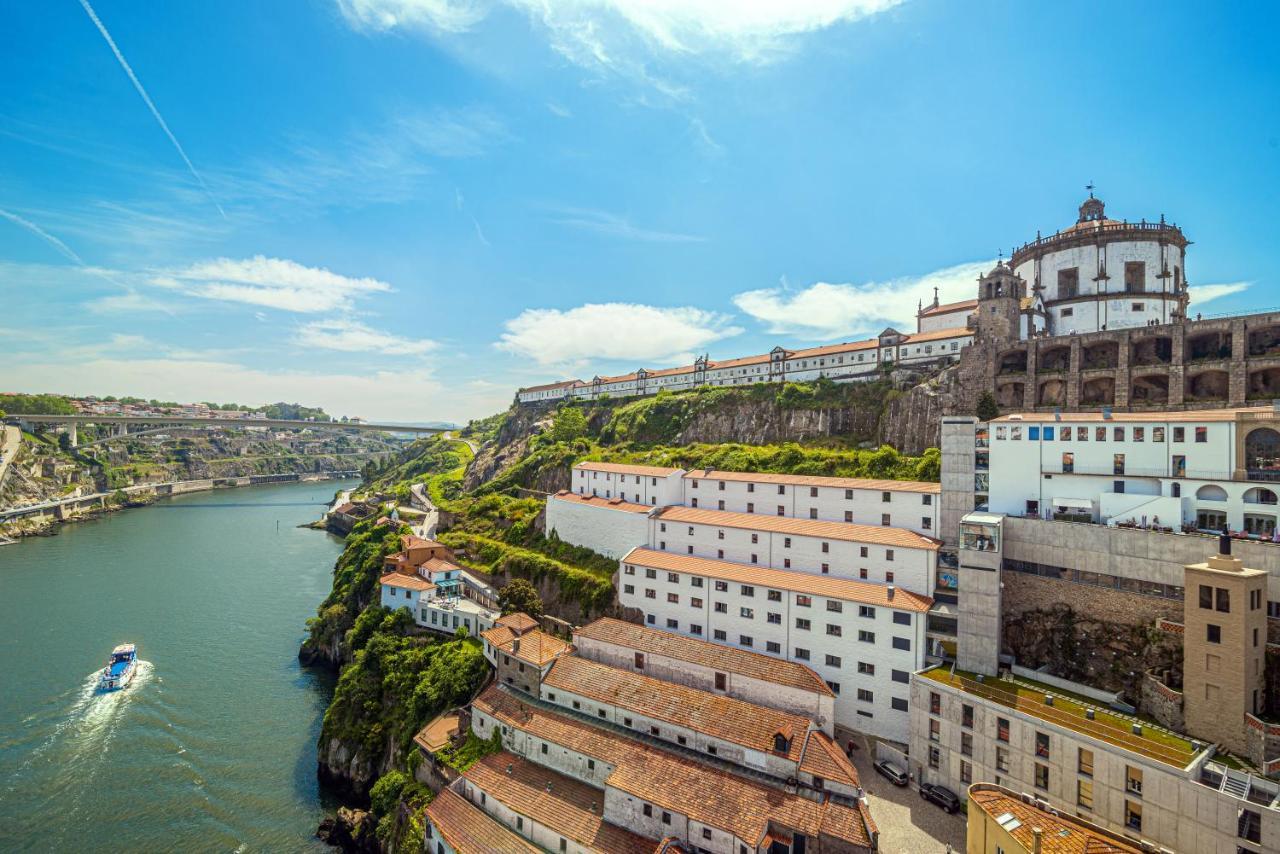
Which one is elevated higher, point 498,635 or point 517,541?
point 517,541

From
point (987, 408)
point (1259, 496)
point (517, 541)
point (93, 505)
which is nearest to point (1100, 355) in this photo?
point (987, 408)

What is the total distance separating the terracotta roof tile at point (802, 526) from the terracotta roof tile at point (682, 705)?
933 cm

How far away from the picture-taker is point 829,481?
33.4 m

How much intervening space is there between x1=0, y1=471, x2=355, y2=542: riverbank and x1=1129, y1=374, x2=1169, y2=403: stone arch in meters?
118

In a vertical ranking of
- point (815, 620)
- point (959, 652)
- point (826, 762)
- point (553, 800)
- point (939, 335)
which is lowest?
point (553, 800)

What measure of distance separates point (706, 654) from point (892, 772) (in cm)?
882

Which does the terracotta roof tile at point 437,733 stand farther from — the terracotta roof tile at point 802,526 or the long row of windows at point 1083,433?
the long row of windows at point 1083,433

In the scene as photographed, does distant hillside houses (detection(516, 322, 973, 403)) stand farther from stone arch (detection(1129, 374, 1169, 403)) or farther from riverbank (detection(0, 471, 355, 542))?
riverbank (detection(0, 471, 355, 542))

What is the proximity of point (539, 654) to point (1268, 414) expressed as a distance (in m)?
33.4

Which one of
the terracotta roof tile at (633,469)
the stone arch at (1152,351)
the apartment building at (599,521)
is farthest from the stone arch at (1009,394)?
the apartment building at (599,521)

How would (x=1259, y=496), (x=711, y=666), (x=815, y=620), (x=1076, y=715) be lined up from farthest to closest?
(x=815, y=620) < (x=711, y=666) < (x=1259, y=496) < (x=1076, y=715)

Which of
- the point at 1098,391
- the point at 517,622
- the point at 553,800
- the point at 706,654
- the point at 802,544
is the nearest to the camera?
the point at 553,800

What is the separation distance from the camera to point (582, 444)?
60656mm

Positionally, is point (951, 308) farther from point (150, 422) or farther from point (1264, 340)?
point (150, 422)
